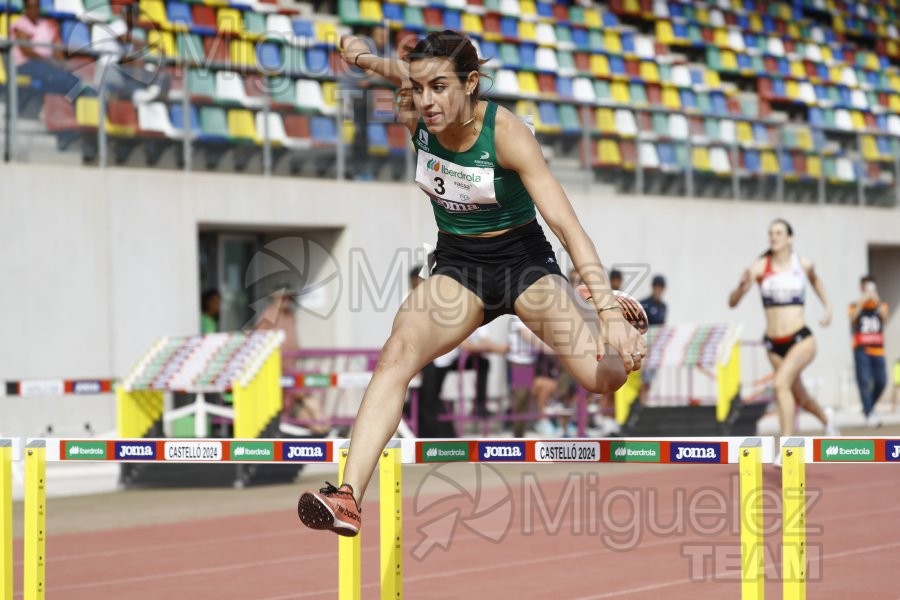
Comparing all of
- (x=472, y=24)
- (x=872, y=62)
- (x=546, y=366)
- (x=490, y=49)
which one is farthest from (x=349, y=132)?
(x=872, y=62)

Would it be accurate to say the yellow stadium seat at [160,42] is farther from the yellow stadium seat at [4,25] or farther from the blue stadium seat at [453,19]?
the blue stadium seat at [453,19]

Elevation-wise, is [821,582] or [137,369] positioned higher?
[137,369]

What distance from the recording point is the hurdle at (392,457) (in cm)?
452

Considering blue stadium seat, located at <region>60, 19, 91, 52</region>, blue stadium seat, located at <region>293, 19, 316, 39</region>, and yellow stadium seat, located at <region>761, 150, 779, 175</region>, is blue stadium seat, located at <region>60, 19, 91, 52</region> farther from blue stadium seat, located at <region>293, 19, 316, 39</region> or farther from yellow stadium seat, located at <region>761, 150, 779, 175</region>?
yellow stadium seat, located at <region>761, 150, 779, 175</region>

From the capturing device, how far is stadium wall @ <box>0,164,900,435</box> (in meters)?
13.0

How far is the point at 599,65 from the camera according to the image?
19984 mm

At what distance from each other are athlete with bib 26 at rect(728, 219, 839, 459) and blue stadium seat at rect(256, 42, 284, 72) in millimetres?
6729

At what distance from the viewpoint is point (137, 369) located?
11344mm

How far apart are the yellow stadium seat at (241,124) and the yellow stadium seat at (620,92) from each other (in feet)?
23.1

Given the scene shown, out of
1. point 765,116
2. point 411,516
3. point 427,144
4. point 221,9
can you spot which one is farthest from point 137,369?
point 765,116

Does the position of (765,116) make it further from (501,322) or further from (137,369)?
(137,369)

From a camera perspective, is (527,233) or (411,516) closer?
(527,233)

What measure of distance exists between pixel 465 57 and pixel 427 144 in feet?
1.15

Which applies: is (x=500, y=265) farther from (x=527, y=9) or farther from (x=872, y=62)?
(x=872, y=62)
